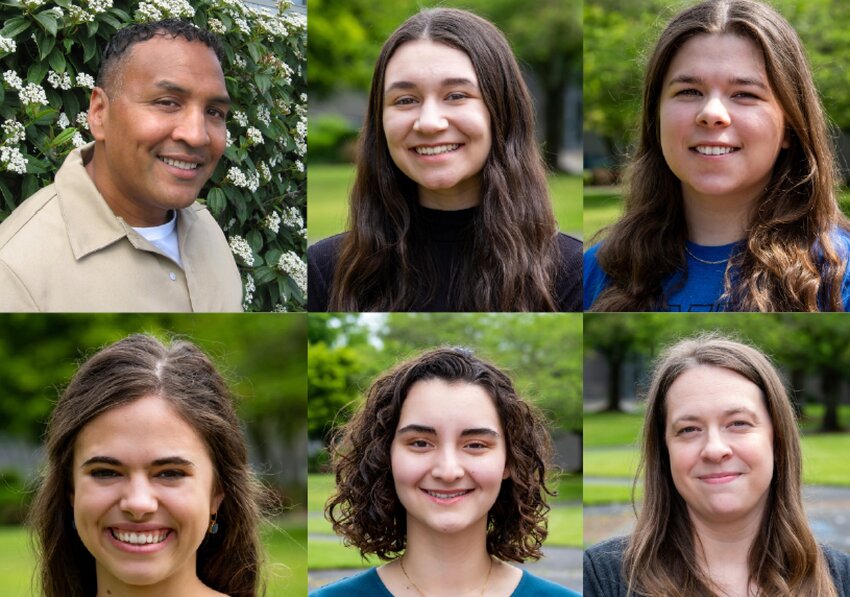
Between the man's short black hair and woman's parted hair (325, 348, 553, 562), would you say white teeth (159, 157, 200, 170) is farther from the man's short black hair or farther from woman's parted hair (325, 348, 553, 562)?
woman's parted hair (325, 348, 553, 562)

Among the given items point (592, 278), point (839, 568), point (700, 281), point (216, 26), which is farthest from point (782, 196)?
point (216, 26)

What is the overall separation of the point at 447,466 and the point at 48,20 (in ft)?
7.11

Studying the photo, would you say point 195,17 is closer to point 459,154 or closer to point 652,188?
point 459,154

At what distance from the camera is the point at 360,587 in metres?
4.09

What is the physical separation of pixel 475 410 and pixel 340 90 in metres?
5.86

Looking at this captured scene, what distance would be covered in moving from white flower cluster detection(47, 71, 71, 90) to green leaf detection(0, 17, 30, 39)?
7.4 inches

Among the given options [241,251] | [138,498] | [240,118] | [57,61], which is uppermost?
[57,61]

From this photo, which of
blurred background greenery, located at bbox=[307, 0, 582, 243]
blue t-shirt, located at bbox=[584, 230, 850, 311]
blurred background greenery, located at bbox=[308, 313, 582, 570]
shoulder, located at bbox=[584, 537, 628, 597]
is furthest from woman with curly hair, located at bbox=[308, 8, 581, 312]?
blurred background greenery, located at bbox=[307, 0, 582, 243]

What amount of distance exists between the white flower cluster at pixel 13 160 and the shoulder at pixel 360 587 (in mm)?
1859

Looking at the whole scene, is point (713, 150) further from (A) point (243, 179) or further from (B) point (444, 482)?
(A) point (243, 179)

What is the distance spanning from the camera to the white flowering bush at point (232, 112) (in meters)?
4.31

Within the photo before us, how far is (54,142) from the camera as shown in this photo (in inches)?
170

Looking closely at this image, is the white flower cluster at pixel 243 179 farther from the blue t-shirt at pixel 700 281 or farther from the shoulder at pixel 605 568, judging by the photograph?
the shoulder at pixel 605 568

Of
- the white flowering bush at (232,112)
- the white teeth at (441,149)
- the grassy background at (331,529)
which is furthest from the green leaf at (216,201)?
the grassy background at (331,529)
